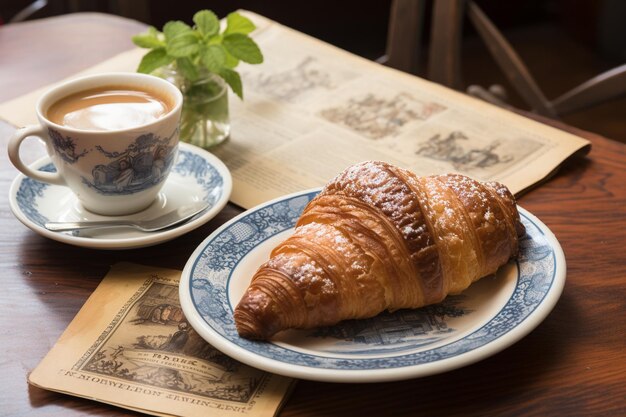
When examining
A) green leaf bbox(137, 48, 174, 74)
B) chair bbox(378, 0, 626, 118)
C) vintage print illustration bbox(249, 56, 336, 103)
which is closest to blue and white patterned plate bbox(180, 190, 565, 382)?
green leaf bbox(137, 48, 174, 74)

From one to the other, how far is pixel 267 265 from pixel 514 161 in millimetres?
527

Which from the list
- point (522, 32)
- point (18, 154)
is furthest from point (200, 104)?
point (522, 32)

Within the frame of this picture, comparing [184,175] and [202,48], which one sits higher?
[202,48]

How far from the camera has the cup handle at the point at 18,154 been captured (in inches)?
39.6

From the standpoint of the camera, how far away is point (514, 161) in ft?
3.91

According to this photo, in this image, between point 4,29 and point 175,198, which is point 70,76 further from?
point 175,198

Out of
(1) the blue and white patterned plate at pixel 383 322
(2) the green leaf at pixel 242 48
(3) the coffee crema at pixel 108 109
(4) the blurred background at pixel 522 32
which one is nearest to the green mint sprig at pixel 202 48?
(2) the green leaf at pixel 242 48

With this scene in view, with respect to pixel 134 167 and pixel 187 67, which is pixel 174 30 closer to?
pixel 187 67

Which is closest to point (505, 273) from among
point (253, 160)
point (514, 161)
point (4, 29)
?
point (514, 161)

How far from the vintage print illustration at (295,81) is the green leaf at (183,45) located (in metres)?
0.26

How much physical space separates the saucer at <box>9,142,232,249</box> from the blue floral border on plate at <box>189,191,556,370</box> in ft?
0.24

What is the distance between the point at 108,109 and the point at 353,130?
0.43 m

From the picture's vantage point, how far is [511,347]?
0.81 meters

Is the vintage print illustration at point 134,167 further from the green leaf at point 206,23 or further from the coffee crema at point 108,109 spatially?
the green leaf at point 206,23
